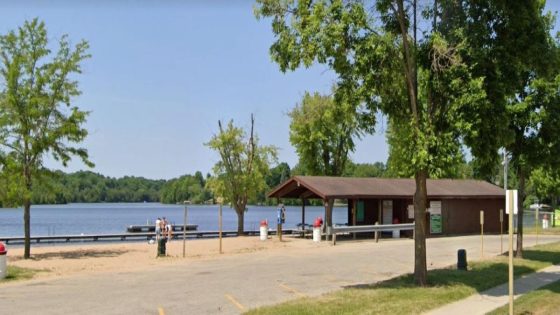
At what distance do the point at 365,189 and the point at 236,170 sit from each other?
38.1 ft

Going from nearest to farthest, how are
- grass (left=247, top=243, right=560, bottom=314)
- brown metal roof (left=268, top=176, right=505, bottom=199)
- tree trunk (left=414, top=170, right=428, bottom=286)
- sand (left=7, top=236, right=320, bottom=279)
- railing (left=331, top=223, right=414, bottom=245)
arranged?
grass (left=247, top=243, right=560, bottom=314)
tree trunk (left=414, top=170, right=428, bottom=286)
sand (left=7, top=236, right=320, bottom=279)
railing (left=331, top=223, right=414, bottom=245)
brown metal roof (left=268, top=176, right=505, bottom=199)

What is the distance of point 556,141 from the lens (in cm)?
2034

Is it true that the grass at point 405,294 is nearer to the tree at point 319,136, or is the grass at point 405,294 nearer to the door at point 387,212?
the door at point 387,212

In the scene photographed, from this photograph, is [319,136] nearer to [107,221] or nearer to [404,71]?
[404,71]

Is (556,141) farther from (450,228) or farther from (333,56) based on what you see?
(450,228)

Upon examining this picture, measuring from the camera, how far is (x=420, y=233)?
50.6ft

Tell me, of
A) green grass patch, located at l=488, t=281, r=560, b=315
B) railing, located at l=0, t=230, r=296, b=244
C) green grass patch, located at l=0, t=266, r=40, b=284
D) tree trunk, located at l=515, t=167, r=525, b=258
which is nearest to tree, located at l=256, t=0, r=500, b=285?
green grass patch, located at l=488, t=281, r=560, b=315

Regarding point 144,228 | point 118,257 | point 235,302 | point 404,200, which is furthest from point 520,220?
point 144,228

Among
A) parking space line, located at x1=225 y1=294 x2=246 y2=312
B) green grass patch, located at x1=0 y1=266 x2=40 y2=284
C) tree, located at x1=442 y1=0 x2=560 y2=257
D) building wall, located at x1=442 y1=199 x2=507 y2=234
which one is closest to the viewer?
parking space line, located at x1=225 y1=294 x2=246 y2=312

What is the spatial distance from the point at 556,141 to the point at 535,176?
42.4 metres

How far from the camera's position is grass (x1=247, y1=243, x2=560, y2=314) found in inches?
476

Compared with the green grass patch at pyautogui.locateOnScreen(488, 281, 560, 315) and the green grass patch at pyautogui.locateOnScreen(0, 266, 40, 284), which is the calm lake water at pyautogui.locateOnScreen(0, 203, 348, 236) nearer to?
the green grass patch at pyautogui.locateOnScreen(0, 266, 40, 284)

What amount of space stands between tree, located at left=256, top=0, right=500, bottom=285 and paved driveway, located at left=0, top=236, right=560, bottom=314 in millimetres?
3848

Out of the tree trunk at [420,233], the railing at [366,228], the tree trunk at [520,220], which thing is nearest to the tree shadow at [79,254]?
the railing at [366,228]
